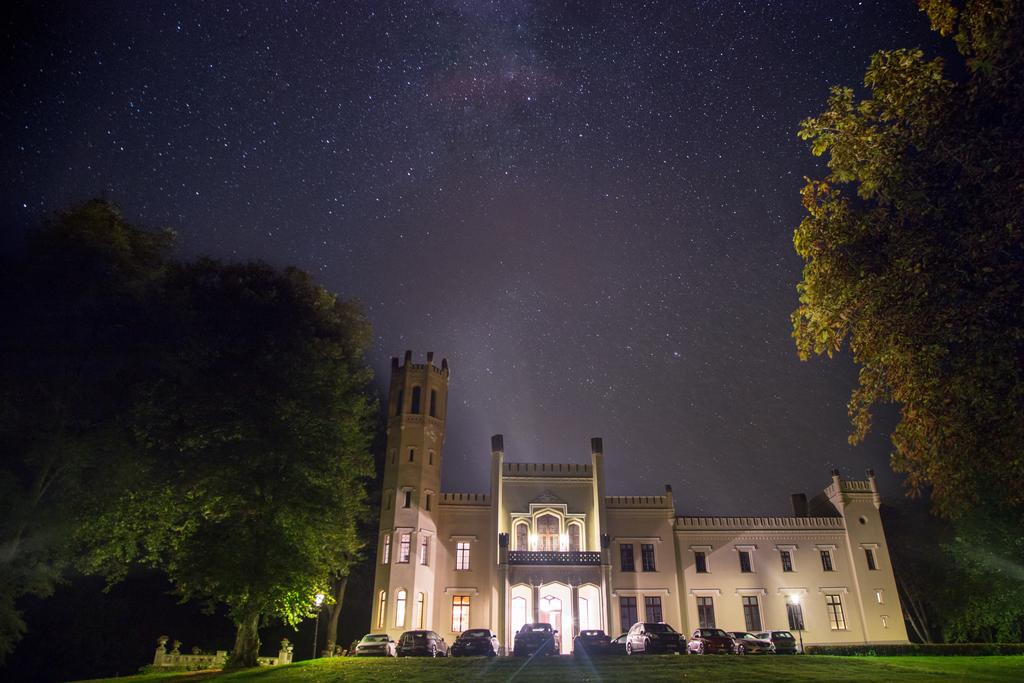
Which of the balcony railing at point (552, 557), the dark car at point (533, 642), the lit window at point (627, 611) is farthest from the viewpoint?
the lit window at point (627, 611)

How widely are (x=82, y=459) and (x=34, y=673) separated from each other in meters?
17.9

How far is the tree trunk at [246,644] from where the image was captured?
23.9 meters

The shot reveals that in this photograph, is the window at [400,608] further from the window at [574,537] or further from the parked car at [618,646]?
the parked car at [618,646]

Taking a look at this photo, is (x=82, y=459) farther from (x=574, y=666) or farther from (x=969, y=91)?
(x=969, y=91)

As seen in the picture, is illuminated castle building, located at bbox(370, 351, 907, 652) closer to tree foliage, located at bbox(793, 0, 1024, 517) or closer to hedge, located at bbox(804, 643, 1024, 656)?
hedge, located at bbox(804, 643, 1024, 656)

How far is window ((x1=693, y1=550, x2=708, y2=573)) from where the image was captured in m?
42.4

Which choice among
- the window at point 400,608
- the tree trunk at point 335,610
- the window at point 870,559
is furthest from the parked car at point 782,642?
the tree trunk at point 335,610

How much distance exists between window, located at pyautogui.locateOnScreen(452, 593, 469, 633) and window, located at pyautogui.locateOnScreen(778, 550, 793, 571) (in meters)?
20.8

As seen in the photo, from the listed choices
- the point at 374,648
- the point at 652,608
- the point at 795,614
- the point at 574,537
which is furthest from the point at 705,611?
the point at 374,648

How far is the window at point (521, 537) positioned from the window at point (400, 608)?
312 inches

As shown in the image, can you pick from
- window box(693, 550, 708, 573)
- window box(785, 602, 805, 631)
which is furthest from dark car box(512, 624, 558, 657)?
window box(785, 602, 805, 631)

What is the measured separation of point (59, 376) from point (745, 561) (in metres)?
39.5

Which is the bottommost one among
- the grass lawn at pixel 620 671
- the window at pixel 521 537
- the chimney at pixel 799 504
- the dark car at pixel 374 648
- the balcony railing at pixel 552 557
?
the grass lawn at pixel 620 671

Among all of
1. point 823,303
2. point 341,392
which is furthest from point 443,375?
point 823,303
